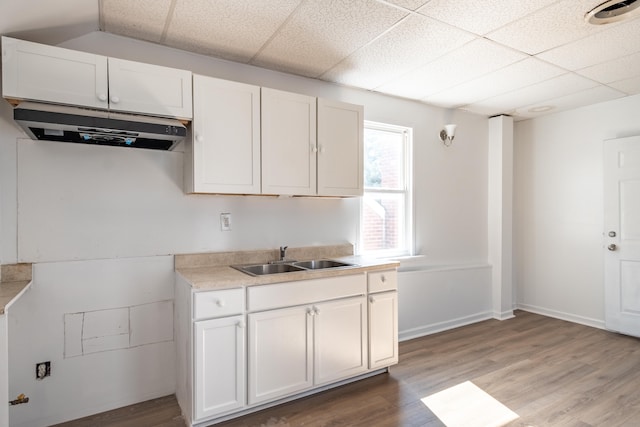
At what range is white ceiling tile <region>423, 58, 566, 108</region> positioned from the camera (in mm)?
2914

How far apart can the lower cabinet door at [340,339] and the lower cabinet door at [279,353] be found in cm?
8

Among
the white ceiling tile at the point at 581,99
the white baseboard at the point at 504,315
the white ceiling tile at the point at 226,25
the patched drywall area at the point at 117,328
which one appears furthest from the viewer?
the white baseboard at the point at 504,315

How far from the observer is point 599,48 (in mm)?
2576

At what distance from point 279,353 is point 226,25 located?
216cm

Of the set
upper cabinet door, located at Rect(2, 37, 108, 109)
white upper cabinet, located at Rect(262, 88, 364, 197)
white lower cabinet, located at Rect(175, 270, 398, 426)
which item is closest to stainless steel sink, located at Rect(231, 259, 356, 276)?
white lower cabinet, located at Rect(175, 270, 398, 426)

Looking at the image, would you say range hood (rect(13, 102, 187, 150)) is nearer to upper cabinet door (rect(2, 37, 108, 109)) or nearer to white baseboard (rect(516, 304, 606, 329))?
upper cabinet door (rect(2, 37, 108, 109))

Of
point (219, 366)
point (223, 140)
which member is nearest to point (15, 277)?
point (219, 366)

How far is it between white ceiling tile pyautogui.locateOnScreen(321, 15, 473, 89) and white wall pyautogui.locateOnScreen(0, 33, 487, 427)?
0.45 meters

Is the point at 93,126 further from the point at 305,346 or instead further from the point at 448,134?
the point at 448,134

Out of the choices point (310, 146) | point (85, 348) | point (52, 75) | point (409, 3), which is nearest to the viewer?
point (52, 75)

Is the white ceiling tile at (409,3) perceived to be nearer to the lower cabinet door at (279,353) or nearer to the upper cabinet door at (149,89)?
the upper cabinet door at (149,89)

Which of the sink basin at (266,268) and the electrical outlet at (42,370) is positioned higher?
the sink basin at (266,268)

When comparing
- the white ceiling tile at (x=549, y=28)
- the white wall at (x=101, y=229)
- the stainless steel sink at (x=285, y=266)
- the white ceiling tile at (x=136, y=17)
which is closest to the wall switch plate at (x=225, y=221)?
the white wall at (x=101, y=229)

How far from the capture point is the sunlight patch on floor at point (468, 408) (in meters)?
2.18
